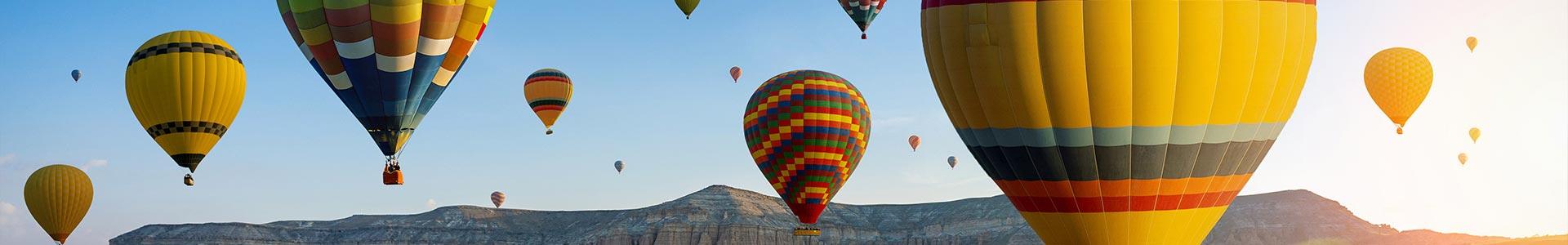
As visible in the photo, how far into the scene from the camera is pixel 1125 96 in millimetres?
17625

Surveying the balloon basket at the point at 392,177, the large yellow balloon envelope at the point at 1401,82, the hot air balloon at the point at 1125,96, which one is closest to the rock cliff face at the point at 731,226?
the large yellow balloon envelope at the point at 1401,82

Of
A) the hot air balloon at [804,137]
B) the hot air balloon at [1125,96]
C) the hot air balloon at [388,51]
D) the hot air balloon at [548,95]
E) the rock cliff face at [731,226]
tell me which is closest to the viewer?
the hot air balloon at [1125,96]

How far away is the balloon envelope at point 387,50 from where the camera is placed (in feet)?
98.3

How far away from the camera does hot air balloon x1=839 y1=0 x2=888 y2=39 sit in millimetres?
41094

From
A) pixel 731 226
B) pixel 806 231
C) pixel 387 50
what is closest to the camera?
pixel 387 50

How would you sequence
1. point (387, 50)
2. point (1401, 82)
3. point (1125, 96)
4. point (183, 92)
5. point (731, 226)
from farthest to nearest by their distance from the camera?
point (731, 226) < point (1401, 82) < point (183, 92) < point (387, 50) < point (1125, 96)

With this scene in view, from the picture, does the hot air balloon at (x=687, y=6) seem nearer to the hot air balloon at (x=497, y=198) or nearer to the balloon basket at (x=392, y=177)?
the balloon basket at (x=392, y=177)

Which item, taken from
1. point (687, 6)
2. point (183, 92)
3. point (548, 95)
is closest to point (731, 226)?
point (548, 95)

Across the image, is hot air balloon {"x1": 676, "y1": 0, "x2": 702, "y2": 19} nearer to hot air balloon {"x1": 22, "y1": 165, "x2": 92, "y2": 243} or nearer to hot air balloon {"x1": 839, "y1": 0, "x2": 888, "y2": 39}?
hot air balloon {"x1": 839, "y1": 0, "x2": 888, "y2": 39}

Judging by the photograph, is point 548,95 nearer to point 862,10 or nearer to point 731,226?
point 862,10

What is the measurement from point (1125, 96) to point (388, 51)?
728 inches

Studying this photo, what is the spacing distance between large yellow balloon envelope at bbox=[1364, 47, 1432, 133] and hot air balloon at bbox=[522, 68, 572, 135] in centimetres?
2893

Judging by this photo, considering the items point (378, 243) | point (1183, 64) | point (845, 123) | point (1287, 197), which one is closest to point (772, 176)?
point (845, 123)

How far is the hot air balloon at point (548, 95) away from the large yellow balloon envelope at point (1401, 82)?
94.9 ft
